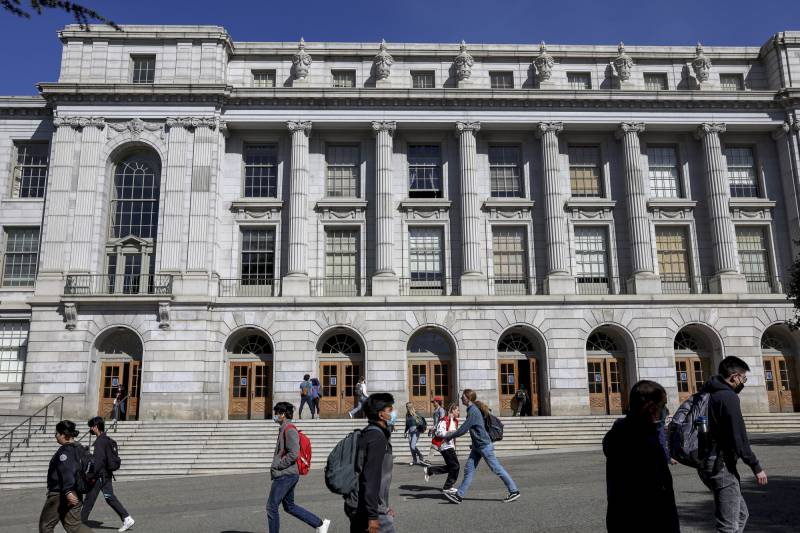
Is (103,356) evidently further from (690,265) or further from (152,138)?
(690,265)

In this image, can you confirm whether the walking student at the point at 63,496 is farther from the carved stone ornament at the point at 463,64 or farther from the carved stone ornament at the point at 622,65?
the carved stone ornament at the point at 622,65

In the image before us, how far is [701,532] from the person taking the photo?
9.04 meters

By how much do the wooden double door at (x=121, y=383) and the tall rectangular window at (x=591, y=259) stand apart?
19.7m

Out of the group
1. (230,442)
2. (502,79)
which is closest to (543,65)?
(502,79)

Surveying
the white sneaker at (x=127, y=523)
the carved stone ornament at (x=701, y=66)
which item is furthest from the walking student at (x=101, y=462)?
the carved stone ornament at (x=701, y=66)

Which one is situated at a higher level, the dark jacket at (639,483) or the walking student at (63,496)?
the dark jacket at (639,483)

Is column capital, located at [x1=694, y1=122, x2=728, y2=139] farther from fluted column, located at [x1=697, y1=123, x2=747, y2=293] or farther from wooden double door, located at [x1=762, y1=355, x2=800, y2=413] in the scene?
wooden double door, located at [x1=762, y1=355, x2=800, y2=413]

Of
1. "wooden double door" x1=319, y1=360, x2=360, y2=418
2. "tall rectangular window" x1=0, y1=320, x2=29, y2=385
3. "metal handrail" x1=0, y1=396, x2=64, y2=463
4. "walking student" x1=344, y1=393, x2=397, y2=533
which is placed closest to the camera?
"walking student" x1=344, y1=393, x2=397, y2=533

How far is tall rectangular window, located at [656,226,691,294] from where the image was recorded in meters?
30.1

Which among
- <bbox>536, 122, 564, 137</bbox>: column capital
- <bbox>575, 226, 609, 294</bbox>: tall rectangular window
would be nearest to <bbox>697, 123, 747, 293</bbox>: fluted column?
<bbox>575, 226, 609, 294</bbox>: tall rectangular window

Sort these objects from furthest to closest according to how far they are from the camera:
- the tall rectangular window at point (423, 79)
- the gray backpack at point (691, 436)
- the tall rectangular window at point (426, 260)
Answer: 1. the tall rectangular window at point (423, 79)
2. the tall rectangular window at point (426, 260)
3. the gray backpack at point (691, 436)

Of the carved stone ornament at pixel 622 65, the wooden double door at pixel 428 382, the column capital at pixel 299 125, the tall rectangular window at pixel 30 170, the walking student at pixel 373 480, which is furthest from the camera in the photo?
the carved stone ornament at pixel 622 65

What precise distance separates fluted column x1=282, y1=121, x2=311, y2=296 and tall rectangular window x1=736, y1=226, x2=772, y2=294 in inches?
792

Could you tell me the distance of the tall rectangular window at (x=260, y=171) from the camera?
3052cm
